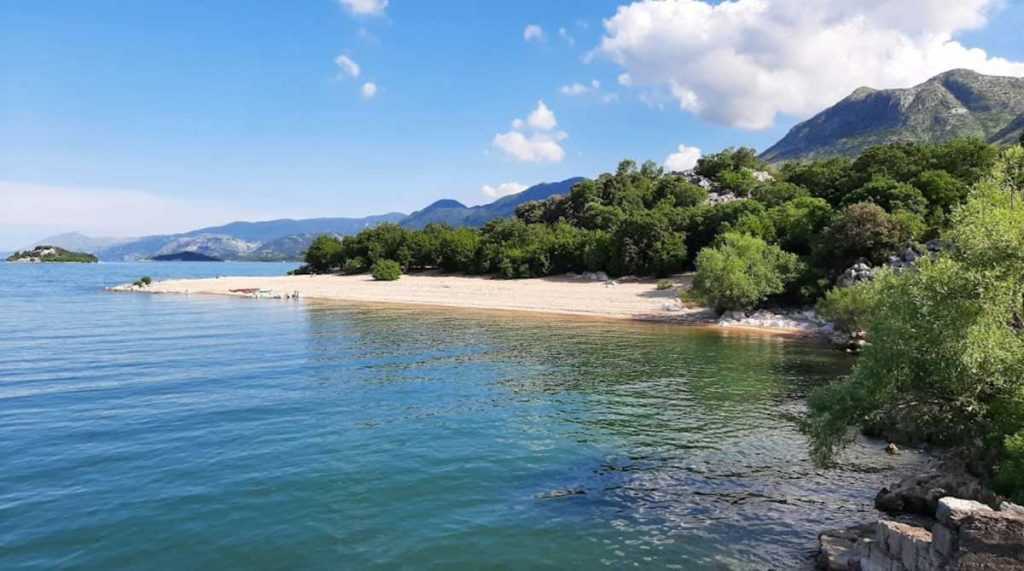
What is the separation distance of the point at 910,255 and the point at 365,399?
2024 inches

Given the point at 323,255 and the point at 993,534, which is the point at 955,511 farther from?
the point at 323,255

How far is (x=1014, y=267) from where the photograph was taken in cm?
1410

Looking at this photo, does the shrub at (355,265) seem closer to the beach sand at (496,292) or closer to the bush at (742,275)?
the beach sand at (496,292)

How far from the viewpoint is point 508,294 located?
8269cm

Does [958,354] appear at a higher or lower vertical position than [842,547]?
higher

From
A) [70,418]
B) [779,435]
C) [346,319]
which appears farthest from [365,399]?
[346,319]

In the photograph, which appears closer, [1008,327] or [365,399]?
[1008,327]

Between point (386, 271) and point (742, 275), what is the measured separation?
69.4 m

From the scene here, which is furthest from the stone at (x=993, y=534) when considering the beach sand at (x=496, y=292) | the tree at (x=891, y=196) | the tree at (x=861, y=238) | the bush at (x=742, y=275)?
the tree at (x=891, y=196)

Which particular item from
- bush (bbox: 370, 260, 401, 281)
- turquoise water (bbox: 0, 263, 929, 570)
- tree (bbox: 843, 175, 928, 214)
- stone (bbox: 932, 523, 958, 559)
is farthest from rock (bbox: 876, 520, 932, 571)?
bush (bbox: 370, 260, 401, 281)

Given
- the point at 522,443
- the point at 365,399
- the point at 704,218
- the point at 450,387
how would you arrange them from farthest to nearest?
the point at 704,218
the point at 450,387
the point at 365,399
the point at 522,443

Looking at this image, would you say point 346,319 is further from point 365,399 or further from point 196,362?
point 365,399

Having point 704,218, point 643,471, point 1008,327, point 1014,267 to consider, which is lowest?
point 643,471

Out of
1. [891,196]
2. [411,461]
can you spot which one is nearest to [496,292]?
[891,196]
